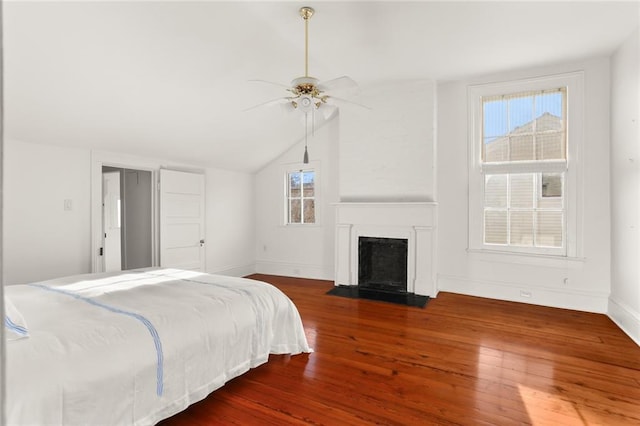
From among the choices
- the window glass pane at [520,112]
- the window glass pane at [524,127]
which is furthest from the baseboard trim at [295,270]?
the window glass pane at [520,112]

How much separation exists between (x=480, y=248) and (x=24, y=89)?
204 inches

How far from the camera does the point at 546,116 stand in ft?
13.5

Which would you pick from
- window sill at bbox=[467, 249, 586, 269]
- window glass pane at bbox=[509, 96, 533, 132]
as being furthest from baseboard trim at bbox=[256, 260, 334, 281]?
window glass pane at bbox=[509, 96, 533, 132]

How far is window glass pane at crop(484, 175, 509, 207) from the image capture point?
14.2 ft

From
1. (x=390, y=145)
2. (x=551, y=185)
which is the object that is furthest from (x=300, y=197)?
(x=551, y=185)

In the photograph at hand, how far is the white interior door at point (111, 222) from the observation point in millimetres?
4188

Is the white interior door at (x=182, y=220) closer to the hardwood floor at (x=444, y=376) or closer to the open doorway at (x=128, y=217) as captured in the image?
the open doorway at (x=128, y=217)

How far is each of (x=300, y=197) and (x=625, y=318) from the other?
4.49m

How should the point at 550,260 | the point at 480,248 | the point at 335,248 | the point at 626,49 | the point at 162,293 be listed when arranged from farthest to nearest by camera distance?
1. the point at 335,248
2. the point at 480,248
3. the point at 550,260
4. the point at 626,49
5. the point at 162,293

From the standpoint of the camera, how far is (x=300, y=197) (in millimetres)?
5938

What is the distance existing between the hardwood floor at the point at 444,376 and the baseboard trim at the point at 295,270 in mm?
1891

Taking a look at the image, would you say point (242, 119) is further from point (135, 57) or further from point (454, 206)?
point (454, 206)

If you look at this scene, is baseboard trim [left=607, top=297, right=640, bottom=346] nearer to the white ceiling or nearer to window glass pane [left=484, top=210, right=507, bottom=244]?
window glass pane [left=484, top=210, right=507, bottom=244]

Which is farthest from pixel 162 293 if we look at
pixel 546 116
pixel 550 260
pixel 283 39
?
pixel 546 116
